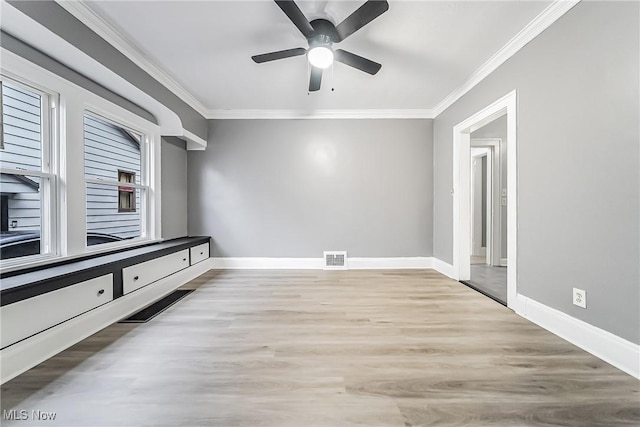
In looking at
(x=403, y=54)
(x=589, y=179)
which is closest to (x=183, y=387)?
(x=589, y=179)

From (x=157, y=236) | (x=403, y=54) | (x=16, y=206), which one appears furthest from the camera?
(x=157, y=236)

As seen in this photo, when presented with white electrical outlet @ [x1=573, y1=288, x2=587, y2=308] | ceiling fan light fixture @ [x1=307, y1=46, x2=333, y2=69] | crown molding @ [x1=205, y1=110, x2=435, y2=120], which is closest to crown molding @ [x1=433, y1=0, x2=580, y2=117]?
crown molding @ [x1=205, y1=110, x2=435, y2=120]

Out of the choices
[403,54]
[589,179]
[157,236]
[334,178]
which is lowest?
[157,236]

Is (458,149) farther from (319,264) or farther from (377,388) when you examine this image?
(377,388)

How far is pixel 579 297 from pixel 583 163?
3.05ft

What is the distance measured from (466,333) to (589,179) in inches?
53.7

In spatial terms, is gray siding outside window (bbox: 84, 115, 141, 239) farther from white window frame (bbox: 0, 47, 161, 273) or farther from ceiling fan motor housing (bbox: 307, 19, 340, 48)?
Result: ceiling fan motor housing (bbox: 307, 19, 340, 48)

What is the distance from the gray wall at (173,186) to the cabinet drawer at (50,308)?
5.21ft

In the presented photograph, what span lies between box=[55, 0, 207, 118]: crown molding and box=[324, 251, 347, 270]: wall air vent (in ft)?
9.98

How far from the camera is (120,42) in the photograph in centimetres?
227

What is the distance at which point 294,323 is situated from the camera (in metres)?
2.19

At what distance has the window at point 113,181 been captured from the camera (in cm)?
247

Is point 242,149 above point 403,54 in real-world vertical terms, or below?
below
